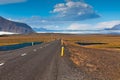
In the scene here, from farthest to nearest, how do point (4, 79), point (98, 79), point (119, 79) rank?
point (119, 79), point (98, 79), point (4, 79)

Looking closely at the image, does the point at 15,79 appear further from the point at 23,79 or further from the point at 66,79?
the point at 66,79

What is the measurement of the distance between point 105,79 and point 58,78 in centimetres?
303

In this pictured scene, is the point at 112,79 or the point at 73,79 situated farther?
the point at 112,79

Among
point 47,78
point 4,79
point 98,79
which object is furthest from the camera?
point 98,79

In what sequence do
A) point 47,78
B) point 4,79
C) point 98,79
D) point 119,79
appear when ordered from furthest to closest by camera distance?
1. point 119,79
2. point 98,79
3. point 47,78
4. point 4,79

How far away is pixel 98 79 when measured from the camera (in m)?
15.9

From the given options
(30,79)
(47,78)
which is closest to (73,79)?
(47,78)

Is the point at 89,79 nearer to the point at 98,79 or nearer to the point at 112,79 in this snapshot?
the point at 98,79

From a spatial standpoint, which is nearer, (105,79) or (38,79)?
(38,79)

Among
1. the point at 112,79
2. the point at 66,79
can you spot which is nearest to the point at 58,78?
the point at 66,79

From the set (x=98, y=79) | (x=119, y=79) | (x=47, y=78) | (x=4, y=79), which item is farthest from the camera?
(x=119, y=79)

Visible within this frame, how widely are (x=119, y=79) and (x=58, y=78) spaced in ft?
13.9

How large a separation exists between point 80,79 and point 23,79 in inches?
120

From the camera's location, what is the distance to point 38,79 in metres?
13.7
